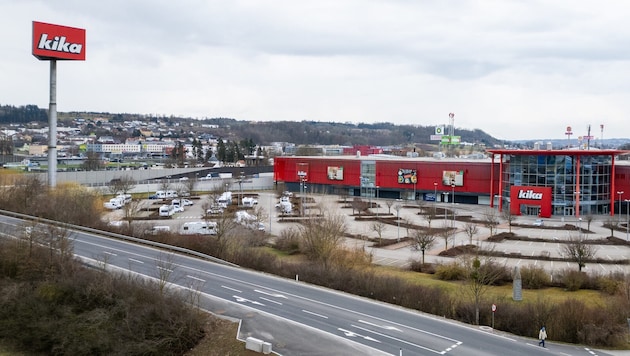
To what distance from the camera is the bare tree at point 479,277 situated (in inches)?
1136

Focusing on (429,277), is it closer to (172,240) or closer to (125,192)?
(172,240)

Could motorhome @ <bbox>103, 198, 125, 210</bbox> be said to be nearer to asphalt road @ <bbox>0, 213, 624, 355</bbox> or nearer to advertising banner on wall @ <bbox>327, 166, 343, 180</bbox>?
advertising banner on wall @ <bbox>327, 166, 343, 180</bbox>

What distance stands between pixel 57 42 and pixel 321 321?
46.2 meters

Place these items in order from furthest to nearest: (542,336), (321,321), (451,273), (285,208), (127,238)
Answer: (285,208)
(127,238)
(451,273)
(321,321)
(542,336)

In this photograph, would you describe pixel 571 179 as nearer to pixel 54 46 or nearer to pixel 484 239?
pixel 484 239

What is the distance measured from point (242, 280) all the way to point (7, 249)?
14.1m

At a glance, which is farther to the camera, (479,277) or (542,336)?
(479,277)

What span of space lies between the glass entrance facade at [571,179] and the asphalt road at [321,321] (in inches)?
1840

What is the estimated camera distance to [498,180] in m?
77.1

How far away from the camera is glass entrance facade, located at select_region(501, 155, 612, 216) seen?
69.3 m

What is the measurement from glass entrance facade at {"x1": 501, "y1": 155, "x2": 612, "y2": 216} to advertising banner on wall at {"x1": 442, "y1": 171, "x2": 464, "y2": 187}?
9.75 metres

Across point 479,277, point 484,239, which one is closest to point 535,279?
point 479,277

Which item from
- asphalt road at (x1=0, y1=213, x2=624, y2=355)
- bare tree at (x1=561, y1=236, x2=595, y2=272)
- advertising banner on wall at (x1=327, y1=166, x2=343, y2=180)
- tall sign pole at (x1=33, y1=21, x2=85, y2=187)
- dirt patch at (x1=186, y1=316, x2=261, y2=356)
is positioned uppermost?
tall sign pole at (x1=33, y1=21, x2=85, y2=187)

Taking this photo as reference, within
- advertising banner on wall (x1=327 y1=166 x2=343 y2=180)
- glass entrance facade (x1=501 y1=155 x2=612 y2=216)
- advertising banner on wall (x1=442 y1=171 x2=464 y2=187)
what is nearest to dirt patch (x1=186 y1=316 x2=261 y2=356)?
glass entrance facade (x1=501 y1=155 x2=612 y2=216)
